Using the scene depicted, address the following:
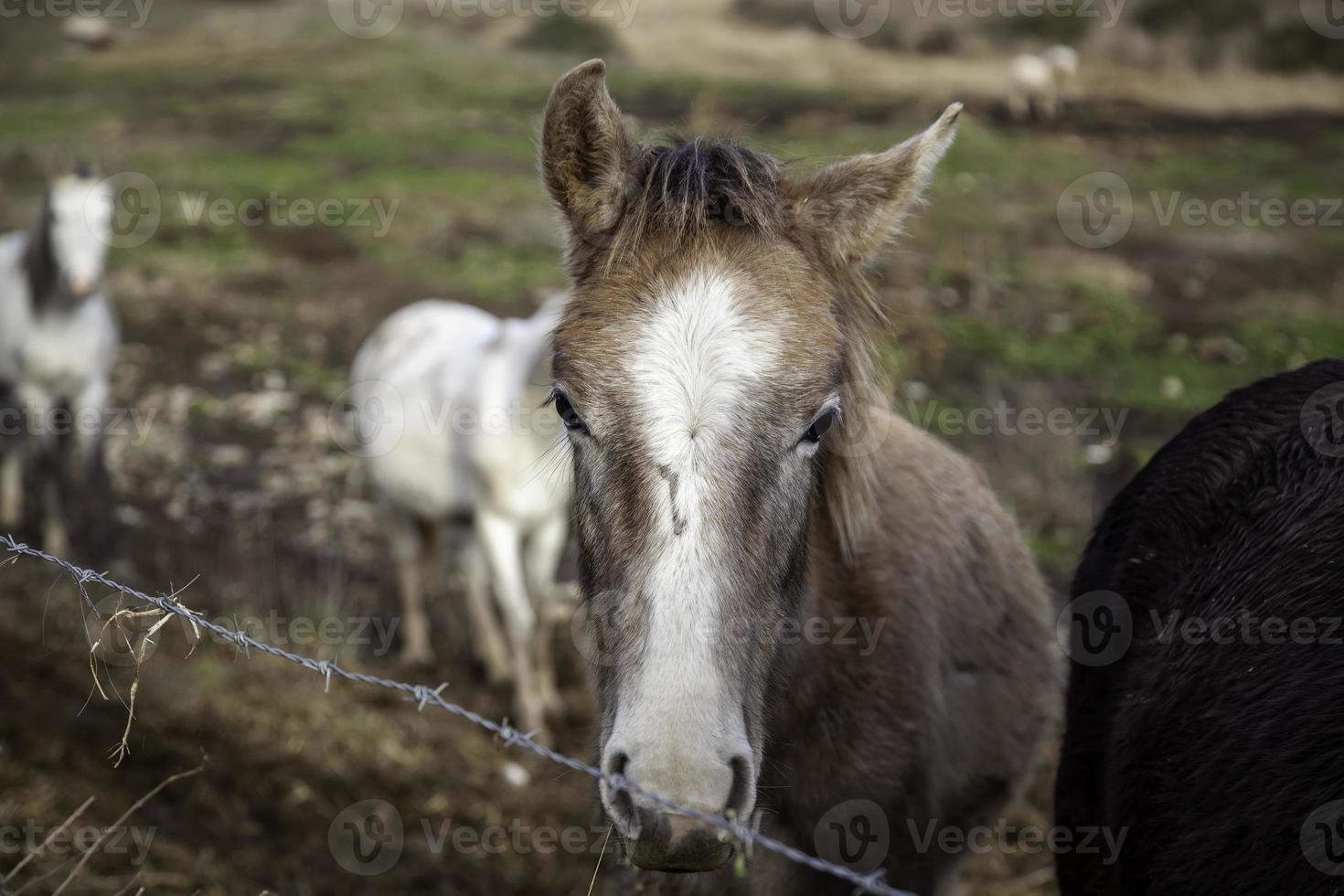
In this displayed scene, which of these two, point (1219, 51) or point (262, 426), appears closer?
point (262, 426)

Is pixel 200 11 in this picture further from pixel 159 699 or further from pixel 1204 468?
pixel 1204 468

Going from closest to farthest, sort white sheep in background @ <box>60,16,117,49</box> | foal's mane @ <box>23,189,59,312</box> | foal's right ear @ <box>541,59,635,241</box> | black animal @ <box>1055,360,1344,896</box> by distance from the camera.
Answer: black animal @ <box>1055,360,1344,896</box> → foal's right ear @ <box>541,59,635,241</box> → foal's mane @ <box>23,189,59,312</box> → white sheep in background @ <box>60,16,117,49</box>

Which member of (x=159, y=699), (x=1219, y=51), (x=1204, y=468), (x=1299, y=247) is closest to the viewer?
(x=1204, y=468)

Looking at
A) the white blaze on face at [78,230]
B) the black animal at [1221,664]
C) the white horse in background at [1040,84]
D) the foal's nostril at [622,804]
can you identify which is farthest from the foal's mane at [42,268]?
the white horse in background at [1040,84]

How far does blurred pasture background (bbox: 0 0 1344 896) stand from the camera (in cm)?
494

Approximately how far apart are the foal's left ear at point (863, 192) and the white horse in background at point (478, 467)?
9.71 ft

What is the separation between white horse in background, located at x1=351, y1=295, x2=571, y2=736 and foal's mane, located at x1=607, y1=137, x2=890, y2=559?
275cm

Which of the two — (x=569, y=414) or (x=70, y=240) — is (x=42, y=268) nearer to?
(x=70, y=240)

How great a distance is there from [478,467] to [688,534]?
424cm

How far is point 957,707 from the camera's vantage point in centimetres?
310

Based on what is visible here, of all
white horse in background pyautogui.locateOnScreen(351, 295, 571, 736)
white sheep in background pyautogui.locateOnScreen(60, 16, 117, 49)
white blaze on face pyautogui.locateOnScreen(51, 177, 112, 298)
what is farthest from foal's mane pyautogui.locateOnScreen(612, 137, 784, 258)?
white sheep in background pyautogui.locateOnScreen(60, 16, 117, 49)

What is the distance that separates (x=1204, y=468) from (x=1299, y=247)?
40.5 feet

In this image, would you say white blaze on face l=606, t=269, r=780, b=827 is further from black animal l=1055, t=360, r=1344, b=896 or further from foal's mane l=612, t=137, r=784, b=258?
black animal l=1055, t=360, r=1344, b=896

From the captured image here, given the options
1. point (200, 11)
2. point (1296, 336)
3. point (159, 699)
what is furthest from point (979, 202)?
point (200, 11)
